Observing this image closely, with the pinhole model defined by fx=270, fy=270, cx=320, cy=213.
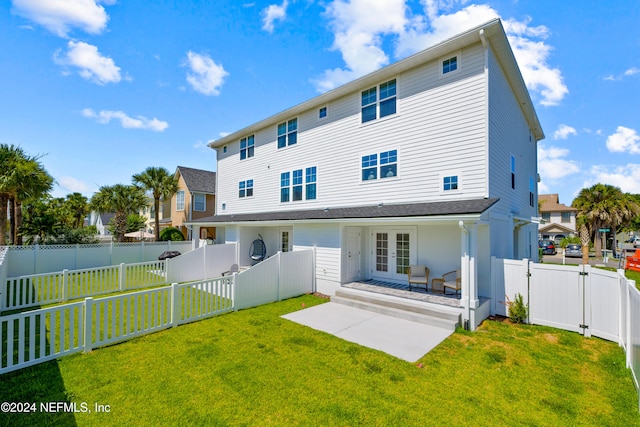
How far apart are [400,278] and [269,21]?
1127 cm

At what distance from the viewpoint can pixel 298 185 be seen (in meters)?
13.5

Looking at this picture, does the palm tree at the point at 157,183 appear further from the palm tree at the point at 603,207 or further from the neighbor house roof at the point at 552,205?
the neighbor house roof at the point at 552,205

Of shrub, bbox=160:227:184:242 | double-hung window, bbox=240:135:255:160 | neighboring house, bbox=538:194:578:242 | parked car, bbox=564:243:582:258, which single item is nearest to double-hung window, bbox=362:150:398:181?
double-hung window, bbox=240:135:255:160

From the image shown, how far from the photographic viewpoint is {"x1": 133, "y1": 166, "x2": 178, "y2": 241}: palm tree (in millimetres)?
23766

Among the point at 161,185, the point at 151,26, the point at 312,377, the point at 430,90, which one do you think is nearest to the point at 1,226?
the point at 161,185

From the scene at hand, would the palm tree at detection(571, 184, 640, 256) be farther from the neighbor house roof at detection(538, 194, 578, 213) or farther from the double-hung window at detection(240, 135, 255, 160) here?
the double-hung window at detection(240, 135, 255, 160)

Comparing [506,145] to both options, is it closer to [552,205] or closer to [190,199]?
[190,199]

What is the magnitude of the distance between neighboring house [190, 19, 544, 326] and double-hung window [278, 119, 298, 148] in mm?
56

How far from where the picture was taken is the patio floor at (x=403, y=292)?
26.4 feet

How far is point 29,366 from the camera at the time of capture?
4707 mm

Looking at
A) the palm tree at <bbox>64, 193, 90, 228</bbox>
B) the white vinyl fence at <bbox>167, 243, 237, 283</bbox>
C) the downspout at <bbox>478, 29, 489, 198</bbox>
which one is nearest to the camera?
the downspout at <bbox>478, 29, 489, 198</bbox>

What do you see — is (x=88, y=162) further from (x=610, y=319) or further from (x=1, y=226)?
(x=610, y=319)

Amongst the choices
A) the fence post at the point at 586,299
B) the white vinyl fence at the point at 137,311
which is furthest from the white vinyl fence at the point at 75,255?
the fence post at the point at 586,299

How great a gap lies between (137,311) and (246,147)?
39.3ft
